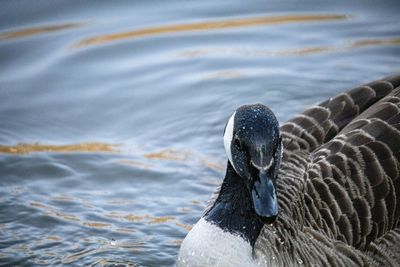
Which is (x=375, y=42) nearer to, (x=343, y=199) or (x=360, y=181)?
(x=360, y=181)

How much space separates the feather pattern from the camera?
6629 millimetres

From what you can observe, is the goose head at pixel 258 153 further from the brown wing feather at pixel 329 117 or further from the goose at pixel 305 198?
the brown wing feather at pixel 329 117

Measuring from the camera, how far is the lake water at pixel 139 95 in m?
8.55

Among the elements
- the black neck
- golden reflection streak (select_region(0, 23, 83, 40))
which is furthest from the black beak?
golden reflection streak (select_region(0, 23, 83, 40))

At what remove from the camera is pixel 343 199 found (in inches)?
268

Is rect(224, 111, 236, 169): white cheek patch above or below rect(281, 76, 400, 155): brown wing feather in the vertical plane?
below

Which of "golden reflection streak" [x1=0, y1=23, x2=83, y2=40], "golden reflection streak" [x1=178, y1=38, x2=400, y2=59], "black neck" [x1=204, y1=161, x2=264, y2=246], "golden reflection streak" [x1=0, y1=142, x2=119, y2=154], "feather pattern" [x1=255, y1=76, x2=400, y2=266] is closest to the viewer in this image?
"black neck" [x1=204, y1=161, x2=264, y2=246]

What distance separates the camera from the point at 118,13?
43.8ft

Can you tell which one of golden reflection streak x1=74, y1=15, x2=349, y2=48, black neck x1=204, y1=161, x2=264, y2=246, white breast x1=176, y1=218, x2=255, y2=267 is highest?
golden reflection streak x1=74, y1=15, x2=349, y2=48

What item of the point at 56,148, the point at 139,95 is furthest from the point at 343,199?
the point at 139,95

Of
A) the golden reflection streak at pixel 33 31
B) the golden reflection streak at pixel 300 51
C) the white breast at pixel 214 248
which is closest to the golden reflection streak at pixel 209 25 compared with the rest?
the golden reflection streak at pixel 33 31

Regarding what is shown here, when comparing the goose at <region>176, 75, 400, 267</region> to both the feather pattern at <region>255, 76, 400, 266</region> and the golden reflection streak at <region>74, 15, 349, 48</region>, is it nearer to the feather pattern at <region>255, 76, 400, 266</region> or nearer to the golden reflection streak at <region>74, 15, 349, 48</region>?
the feather pattern at <region>255, 76, 400, 266</region>

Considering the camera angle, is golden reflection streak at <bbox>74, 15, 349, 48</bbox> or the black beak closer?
the black beak

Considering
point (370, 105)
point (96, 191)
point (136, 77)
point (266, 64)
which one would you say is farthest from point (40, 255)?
point (266, 64)
